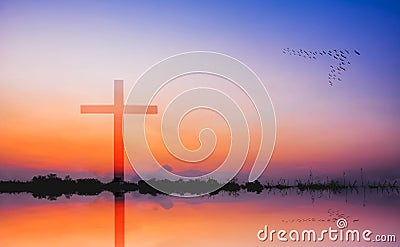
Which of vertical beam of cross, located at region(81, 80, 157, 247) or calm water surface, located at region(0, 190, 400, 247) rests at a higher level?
vertical beam of cross, located at region(81, 80, 157, 247)

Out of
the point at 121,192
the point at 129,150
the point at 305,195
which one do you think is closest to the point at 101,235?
the point at 129,150

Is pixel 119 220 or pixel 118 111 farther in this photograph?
pixel 119 220

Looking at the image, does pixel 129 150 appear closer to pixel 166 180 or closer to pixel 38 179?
pixel 166 180

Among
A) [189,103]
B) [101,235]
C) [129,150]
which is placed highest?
[189,103]

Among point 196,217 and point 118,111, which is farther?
point 196,217

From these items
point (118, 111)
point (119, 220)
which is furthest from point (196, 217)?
point (118, 111)

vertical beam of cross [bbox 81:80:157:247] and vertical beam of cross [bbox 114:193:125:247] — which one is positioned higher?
vertical beam of cross [bbox 81:80:157:247]

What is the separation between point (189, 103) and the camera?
6.54m

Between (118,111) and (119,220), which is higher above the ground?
(118,111)

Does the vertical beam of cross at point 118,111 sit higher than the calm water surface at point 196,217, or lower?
higher

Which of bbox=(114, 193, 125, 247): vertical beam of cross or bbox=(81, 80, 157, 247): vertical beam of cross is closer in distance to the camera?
bbox=(81, 80, 157, 247): vertical beam of cross

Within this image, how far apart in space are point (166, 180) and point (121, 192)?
1.90ft

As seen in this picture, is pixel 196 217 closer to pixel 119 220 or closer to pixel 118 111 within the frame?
pixel 119 220

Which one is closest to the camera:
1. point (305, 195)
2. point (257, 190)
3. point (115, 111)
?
point (115, 111)
